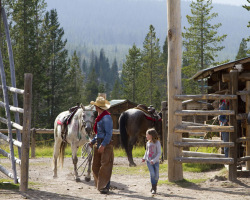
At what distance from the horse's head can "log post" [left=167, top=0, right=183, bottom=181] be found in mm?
Answer: 1865

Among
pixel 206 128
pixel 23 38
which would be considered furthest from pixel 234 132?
pixel 23 38

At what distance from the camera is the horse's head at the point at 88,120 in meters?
10.7

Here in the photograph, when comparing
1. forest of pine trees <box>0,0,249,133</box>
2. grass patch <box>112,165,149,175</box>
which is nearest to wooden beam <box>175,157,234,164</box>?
grass patch <box>112,165,149,175</box>

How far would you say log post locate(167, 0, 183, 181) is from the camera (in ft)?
35.0

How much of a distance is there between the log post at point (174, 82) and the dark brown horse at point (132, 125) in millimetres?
4798

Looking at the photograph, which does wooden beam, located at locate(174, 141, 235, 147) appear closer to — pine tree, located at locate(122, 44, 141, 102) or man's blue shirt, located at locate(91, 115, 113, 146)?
man's blue shirt, located at locate(91, 115, 113, 146)

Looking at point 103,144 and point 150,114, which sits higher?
point 150,114

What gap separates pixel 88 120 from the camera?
35.6 feet

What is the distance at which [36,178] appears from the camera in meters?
11.9

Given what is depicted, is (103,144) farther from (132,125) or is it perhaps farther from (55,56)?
(55,56)

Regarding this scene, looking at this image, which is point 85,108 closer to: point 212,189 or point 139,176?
point 139,176

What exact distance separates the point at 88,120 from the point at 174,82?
2.22m

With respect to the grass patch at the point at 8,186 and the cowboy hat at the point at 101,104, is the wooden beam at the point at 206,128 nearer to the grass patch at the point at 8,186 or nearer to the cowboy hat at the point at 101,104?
the cowboy hat at the point at 101,104

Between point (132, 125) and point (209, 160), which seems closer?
point (209, 160)
